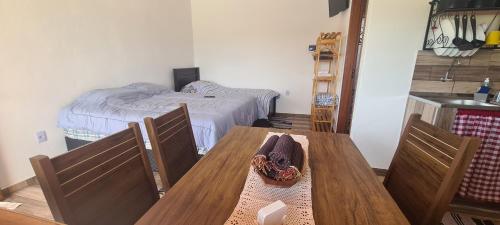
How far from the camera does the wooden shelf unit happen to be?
11.5ft

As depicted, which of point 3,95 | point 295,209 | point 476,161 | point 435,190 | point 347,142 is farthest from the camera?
point 3,95

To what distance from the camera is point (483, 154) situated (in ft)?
5.36

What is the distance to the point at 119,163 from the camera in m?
0.88

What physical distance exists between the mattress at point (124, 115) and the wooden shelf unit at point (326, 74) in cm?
151

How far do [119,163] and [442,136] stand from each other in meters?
1.27

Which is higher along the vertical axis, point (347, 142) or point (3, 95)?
point (3, 95)

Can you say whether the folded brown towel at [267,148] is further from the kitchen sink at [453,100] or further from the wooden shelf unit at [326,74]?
the wooden shelf unit at [326,74]

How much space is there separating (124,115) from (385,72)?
2.56m

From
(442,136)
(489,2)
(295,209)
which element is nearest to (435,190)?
(442,136)

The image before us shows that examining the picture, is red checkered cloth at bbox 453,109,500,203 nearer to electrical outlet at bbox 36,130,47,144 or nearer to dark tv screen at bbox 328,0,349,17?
dark tv screen at bbox 328,0,349,17

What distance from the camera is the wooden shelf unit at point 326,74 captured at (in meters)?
3.50

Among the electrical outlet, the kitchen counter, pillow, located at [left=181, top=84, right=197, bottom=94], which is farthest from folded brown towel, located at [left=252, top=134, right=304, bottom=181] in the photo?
pillow, located at [left=181, top=84, right=197, bottom=94]

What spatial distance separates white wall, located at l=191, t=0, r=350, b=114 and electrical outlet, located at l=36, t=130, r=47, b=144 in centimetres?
302

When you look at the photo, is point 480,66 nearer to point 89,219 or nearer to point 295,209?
point 295,209
